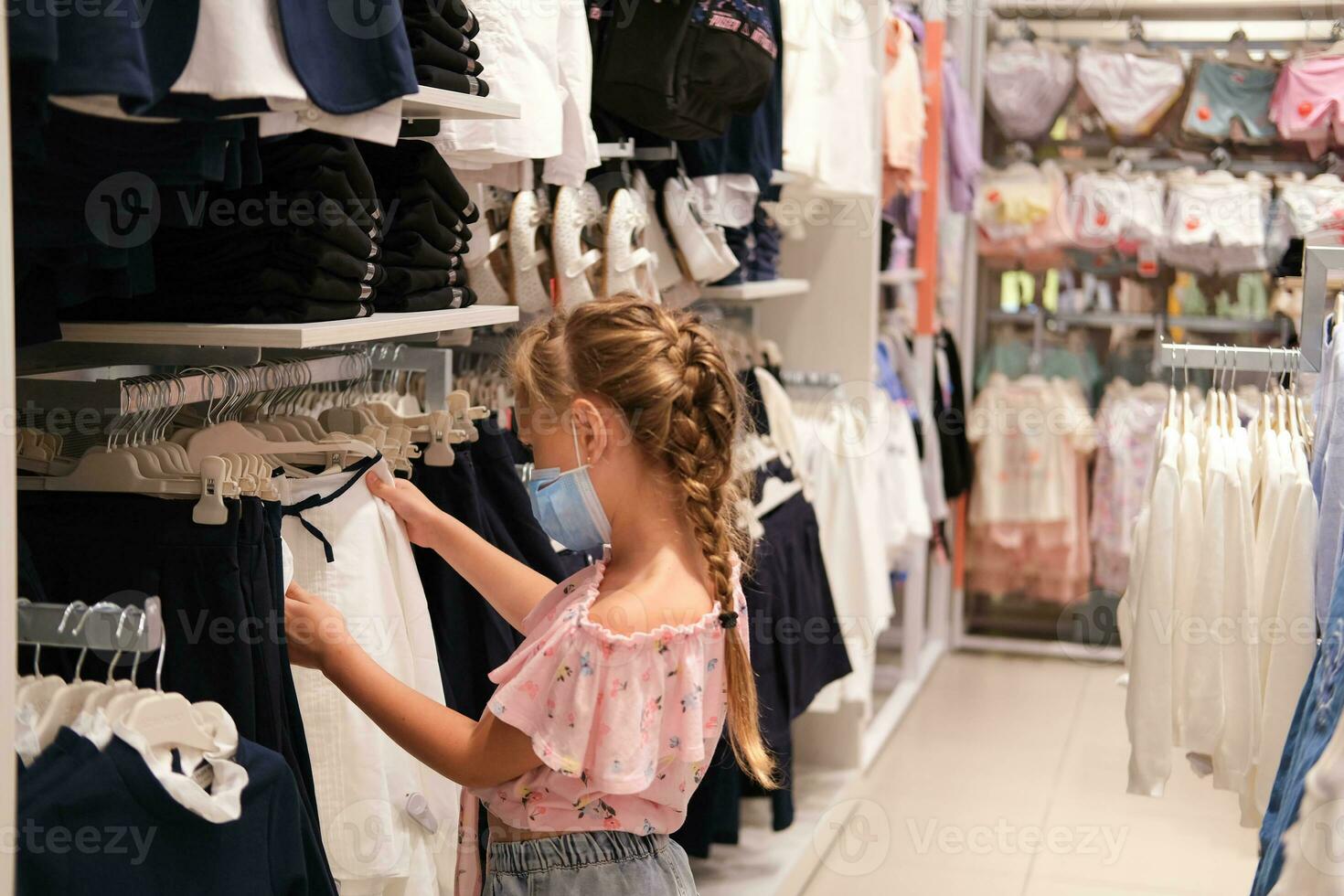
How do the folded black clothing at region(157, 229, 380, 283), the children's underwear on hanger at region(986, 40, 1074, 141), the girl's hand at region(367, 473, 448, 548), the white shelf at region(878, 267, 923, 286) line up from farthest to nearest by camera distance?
1. the children's underwear on hanger at region(986, 40, 1074, 141)
2. the white shelf at region(878, 267, 923, 286)
3. the girl's hand at region(367, 473, 448, 548)
4. the folded black clothing at region(157, 229, 380, 283)

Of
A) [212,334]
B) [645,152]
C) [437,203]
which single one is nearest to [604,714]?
[212,334]

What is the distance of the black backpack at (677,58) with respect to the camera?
105 inches

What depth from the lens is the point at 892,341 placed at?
16.1 ft

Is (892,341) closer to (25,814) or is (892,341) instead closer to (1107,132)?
(1107,132)

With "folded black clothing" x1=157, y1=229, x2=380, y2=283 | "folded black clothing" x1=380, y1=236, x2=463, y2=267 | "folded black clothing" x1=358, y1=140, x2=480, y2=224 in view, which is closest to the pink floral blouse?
"folded black clothing" x1=157, y1=229, x2=380, y2=283

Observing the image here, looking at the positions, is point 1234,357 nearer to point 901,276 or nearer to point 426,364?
point 426,364

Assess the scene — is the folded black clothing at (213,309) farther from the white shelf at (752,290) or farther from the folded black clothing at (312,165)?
the white shelf at (752,290)

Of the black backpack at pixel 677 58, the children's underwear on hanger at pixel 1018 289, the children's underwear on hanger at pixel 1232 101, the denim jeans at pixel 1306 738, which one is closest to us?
the denim jeans at pixel 1306 738

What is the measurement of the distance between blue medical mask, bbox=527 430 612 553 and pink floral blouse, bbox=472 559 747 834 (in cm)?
4

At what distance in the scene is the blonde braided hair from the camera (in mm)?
1686

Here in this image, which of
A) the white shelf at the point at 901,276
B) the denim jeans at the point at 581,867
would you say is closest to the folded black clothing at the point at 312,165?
the denim jeans at the point at 581,867

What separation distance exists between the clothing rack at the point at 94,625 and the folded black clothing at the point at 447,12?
977 mm

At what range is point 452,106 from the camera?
190 centimetres

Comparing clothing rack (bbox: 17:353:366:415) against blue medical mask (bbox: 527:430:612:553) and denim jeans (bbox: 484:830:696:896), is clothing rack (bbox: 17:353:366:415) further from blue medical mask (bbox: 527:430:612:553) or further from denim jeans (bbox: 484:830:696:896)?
denim jeans (bbox: 484:830:696:896)
